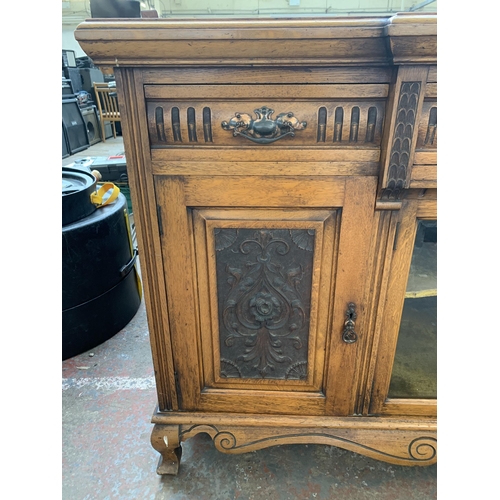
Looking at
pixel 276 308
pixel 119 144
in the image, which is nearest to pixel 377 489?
pixel 276 308

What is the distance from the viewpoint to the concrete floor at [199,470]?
37.4 inches

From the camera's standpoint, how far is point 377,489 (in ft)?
3.14

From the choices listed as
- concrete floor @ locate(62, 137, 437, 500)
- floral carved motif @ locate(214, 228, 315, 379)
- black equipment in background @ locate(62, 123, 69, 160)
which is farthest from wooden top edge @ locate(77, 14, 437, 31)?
black equipment in background @ locate(62, 123, 69, 160)

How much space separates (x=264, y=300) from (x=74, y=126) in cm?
397

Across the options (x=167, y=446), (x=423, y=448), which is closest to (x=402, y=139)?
(x=423, y=448)

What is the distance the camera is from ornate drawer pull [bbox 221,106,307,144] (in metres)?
0.64

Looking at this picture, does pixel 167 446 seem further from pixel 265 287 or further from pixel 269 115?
pixel 269 115

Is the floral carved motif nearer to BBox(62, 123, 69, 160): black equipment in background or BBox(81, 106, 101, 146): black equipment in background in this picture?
BBox(62, 123, 69, 160): black equipment in background

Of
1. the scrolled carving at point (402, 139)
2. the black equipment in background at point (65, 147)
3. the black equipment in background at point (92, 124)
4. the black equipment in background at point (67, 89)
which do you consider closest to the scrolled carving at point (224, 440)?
the scrolled carving at point (402, 139)

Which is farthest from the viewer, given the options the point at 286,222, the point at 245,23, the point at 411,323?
the point at 411,323

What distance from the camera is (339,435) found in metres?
0.90

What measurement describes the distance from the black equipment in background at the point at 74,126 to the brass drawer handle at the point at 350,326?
384 centimetres

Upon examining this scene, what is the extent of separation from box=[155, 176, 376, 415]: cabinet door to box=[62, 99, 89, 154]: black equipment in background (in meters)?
3.66

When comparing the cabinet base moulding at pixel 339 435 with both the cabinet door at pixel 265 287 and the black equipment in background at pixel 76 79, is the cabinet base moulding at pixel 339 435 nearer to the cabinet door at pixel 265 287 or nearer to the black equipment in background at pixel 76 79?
the cabinet door at pixel 265 287
